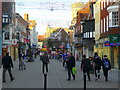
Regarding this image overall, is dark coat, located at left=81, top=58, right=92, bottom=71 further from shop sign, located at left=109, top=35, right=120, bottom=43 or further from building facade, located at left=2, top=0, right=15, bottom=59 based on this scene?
building facade, located at left=2, top=0, right=15, bottom=59

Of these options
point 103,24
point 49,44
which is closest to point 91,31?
point 103,24

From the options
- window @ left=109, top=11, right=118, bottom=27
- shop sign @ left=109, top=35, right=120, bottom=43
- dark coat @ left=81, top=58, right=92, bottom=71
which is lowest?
dark coat @ left=81, top=58, right=92, bottom=71

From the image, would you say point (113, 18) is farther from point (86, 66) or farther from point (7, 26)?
point (7, 26)

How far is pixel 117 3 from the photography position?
29203 millimetres

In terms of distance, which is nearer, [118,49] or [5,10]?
[118,49]

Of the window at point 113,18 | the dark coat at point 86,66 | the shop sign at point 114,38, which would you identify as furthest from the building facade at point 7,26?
the dark coat at point 86,66

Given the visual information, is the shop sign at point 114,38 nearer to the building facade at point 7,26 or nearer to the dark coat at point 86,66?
the dark coat at point 86,66

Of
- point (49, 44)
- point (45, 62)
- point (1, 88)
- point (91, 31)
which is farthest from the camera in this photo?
point (49, 44)

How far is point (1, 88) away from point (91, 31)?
A: 119 ft

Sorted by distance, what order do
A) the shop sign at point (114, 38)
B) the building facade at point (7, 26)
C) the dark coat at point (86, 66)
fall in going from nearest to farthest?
the dark coat at point (86, 66) < the shop sign at point (114, 38) < the building facade at point (7, 26)

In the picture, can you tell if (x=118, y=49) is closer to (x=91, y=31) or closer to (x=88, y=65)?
(x=88, y=65)

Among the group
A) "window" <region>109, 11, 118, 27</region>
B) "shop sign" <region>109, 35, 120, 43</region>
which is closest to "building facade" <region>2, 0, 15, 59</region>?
"window" <region>109, 11, 118, 27</region>

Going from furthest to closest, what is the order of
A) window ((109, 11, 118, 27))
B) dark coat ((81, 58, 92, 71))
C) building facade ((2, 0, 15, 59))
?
building facade ((2, 0, 15, 59))
window ((109, 11, 118, 27))
dark coat ((81, 58, 92, 71))


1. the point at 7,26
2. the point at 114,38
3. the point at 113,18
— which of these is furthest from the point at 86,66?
the point at 7,26
